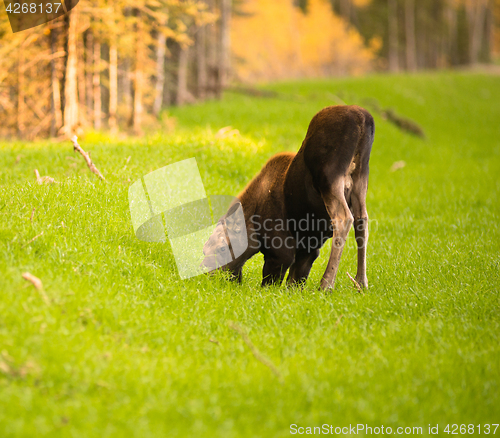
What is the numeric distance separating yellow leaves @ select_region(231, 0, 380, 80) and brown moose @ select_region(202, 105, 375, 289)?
4989cm

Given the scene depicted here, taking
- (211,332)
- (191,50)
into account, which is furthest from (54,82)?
(191,50)

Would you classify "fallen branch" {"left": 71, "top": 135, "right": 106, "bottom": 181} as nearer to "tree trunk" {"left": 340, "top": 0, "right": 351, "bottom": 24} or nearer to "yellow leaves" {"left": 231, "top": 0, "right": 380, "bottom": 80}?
"yellow leaves" {"left": 231, "top": 0, "right": 380, "bottom": 80}

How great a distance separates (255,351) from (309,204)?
7.28 feet

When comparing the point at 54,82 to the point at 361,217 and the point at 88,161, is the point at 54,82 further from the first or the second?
the point at 361,217

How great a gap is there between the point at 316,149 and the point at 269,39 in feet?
201

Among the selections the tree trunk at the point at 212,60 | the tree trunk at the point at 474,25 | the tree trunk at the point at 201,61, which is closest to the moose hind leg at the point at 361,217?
the tree trunk at the point at 212,60

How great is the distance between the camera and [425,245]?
7531 millimetres

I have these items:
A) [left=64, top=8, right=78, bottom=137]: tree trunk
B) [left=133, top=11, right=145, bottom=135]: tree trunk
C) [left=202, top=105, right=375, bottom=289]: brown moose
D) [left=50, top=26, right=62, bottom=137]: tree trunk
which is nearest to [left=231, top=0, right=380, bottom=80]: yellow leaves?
[left=133, top=11, right=145, bottom=135]: tree trunk

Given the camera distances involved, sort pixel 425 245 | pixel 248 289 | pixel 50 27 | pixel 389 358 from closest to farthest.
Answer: pixel 389 358 < pixel 248 289 < pixel 425 245 < pixel 50 27

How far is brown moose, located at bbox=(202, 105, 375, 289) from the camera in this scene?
200 inches

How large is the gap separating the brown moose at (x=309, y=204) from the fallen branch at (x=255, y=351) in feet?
4.76

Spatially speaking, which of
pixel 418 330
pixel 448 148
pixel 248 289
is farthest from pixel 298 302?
pixel 448 148

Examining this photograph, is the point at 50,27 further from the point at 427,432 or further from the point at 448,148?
the point at 448,148

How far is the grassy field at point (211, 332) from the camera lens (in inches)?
119
